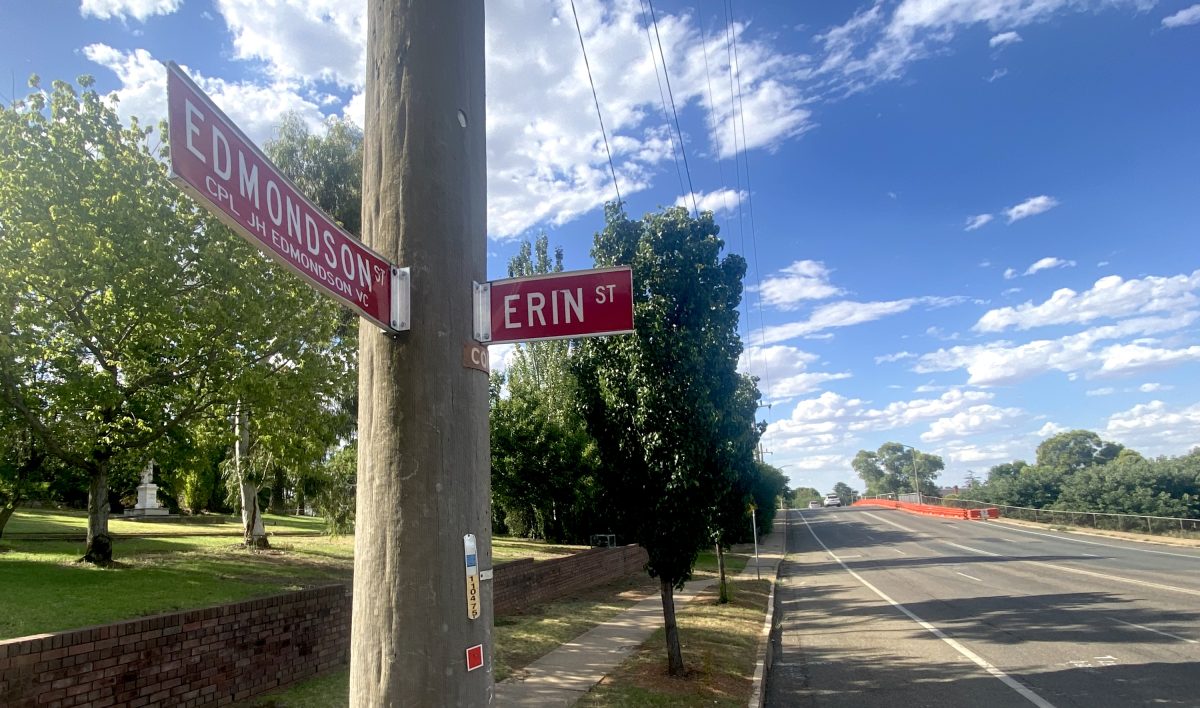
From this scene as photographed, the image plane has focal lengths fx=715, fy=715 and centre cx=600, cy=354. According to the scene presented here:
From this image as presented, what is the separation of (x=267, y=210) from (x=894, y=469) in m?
187

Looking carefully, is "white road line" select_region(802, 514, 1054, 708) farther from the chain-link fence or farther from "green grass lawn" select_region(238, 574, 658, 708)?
the chain-link fence

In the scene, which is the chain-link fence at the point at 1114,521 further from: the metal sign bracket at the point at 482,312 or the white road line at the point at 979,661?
the metal sign bracket at the point at 482,312

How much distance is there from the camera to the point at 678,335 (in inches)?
354

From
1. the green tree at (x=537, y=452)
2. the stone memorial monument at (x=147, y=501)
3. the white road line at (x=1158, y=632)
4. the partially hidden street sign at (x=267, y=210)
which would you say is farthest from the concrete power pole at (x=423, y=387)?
the stone memorial monument at (x=147, y=501)

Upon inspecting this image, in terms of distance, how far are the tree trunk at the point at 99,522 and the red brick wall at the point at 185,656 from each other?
5544 millimetres

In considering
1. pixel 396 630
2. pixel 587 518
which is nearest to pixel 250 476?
pixel 587 518

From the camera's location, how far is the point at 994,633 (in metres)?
12.1

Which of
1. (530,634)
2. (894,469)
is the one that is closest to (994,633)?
(530,634)

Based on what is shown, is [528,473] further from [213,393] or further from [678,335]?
[678,335]

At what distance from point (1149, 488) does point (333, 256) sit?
50.5 meters

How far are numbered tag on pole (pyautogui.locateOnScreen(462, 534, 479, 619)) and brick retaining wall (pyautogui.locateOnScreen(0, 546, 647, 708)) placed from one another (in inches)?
183

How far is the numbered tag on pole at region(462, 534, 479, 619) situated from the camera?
2326mm

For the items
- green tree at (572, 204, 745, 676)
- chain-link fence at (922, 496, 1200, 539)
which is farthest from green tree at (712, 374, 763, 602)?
chain-link fence at (922, 496, 1200, 539)

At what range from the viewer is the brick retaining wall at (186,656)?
515 centimetres
